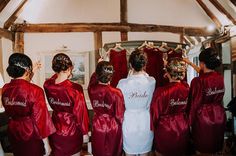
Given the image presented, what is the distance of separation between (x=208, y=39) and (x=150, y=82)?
4.19m

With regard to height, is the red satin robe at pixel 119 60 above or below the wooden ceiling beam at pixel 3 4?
below

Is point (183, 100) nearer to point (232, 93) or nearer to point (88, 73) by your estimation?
point (232, 93)

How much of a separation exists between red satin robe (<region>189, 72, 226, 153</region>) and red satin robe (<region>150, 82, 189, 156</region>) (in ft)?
0.59

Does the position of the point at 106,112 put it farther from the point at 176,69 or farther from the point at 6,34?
the point at 6,34

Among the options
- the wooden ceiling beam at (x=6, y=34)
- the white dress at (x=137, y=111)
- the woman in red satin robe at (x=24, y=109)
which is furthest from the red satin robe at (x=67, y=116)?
the wooden ceiling beam at (x=6, y=34)

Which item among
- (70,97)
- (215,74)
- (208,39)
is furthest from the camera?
(208,39)

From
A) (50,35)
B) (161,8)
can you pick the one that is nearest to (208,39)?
(161,8)

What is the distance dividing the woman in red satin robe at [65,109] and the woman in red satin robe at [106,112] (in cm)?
14

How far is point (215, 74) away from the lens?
10.9 ft

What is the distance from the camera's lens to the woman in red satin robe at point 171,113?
10.2 ft

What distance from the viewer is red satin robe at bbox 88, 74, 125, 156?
3.02 m

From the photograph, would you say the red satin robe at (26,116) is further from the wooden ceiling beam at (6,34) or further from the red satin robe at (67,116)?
the wooden ceiling beam at (6,34)

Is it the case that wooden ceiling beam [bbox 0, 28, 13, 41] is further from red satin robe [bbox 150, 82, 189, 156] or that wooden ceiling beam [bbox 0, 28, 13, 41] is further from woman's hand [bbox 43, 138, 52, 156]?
red satin robe [bbox 150, 82, 189, 156]

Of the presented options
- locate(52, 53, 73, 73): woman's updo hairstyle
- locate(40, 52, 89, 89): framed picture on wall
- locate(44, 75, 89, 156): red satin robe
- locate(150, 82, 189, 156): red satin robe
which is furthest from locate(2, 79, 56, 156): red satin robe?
locate(40, 52, 89, 89): framed picture on wall
